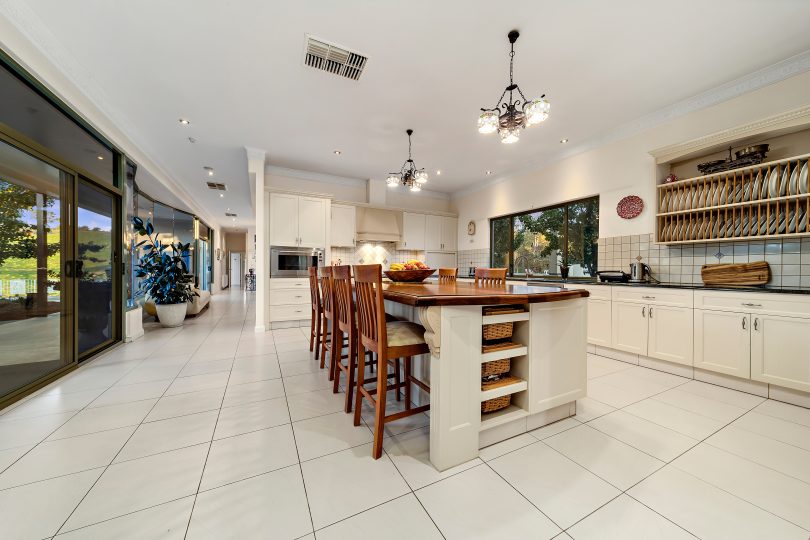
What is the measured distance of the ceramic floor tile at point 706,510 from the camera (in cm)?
113

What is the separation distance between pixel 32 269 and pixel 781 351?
5925mm

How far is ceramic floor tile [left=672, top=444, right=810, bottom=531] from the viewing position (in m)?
1.25

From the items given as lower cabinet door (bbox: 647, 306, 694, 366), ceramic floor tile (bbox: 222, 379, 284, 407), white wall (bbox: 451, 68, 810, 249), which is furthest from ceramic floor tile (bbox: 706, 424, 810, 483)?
ceramic floor tile (bbox: 222, 379, 284, 407)

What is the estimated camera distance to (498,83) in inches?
110

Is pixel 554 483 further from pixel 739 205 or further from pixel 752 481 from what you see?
pixel 739 205

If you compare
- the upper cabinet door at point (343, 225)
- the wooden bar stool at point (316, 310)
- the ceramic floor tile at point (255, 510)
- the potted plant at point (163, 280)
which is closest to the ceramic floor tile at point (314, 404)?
the ceramic floor tile at point (255, 510)

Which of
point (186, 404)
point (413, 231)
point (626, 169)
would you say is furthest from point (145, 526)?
point (413, 231)

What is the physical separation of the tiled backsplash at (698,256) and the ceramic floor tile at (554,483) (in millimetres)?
2797

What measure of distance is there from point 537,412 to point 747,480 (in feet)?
3.08

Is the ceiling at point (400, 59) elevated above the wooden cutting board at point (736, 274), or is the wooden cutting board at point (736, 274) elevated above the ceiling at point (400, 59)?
the ceiling at point (400, 59)

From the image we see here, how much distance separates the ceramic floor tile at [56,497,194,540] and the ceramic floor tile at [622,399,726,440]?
2.67m

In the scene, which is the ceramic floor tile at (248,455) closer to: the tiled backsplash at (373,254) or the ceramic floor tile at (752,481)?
the ceramic floor tile at (752,481)

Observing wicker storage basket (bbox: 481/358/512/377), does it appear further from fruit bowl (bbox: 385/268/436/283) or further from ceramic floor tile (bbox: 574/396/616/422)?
fruit bowl (bbox: 385/268/436/283)

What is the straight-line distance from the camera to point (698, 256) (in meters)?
3.04
